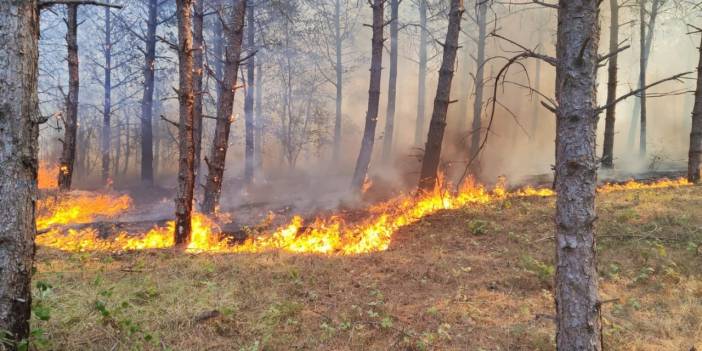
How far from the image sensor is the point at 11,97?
3.29m

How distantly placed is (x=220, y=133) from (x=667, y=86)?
141ft

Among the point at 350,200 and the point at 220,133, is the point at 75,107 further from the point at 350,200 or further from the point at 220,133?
the point at 350,200

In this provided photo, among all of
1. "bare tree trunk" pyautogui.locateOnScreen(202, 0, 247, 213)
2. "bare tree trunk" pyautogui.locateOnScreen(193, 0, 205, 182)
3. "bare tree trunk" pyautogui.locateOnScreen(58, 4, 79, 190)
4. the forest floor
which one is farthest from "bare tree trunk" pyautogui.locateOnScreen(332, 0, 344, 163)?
the forest floor

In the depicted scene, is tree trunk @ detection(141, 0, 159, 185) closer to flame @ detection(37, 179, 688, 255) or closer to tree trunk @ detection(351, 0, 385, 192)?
tree trunk @ detection(351, 0, 385, 192)

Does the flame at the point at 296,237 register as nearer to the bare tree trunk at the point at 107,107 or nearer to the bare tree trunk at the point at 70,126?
the bare tree trunk at the point at 70,126

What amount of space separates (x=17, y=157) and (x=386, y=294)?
14.9ft

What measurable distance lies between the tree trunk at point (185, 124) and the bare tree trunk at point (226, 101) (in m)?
2.02

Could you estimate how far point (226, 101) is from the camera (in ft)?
37.4

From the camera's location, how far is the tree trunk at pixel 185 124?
846 cm

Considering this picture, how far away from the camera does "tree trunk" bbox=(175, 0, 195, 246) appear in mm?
8461

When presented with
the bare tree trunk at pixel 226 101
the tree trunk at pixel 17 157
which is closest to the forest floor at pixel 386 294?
the tree trunk at pixel 17 157

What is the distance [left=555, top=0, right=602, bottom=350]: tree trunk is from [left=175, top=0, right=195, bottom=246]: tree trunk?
7.12 metres

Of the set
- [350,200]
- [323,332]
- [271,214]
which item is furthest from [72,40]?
[323,332]

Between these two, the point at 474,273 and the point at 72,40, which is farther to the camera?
the point at 72,40
